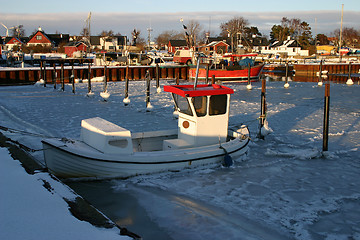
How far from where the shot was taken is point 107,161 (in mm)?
8656

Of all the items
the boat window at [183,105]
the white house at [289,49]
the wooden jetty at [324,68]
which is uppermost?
the white house at [289,49]

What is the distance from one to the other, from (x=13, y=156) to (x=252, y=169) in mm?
6039

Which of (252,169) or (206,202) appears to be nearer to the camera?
(206,202)

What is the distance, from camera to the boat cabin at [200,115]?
1023cm

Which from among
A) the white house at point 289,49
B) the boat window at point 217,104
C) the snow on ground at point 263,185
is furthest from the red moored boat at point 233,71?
the white house at point 289,49

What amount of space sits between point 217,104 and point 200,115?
601 millimetres

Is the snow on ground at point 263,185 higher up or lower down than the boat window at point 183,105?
lower down

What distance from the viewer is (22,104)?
2125cm

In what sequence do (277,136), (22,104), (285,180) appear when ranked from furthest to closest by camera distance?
(22,104) < (277,136) < (285,180)

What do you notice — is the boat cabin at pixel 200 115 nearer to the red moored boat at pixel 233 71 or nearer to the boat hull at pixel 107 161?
the boat hull at pixel 107 161

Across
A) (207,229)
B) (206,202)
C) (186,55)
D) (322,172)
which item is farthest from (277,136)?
(186,55)

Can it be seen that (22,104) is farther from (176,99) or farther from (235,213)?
(235,213)

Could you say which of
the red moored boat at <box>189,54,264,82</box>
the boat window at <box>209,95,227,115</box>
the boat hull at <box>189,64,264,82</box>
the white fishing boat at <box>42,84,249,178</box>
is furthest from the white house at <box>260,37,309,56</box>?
the white fishing boat at <box>42,84,249,178</box>

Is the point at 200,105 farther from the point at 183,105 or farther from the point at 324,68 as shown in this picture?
the point at 324,68
